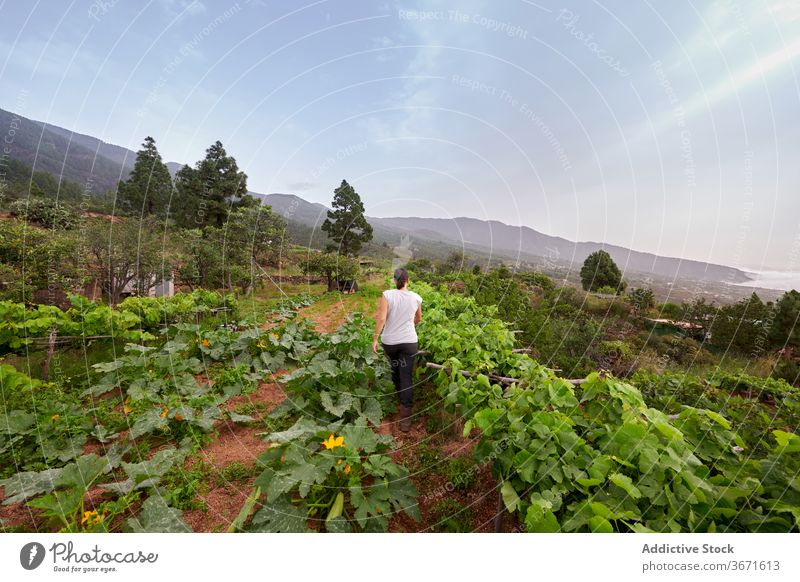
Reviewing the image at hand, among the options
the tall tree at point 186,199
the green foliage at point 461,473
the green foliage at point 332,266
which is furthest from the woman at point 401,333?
the tall tree at point 186,199

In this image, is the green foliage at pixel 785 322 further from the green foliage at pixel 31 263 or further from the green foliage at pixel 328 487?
the green foliage at pixel 31 263

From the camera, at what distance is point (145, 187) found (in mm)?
45656

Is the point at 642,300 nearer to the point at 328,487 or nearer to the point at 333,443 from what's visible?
the point at 333,443

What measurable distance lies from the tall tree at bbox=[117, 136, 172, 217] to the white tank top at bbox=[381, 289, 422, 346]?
5341cm

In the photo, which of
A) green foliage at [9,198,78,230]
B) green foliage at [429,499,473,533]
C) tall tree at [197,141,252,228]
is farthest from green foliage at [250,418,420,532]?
tall tree at [197,141,252,228]

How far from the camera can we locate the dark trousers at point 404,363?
5379 millimetres

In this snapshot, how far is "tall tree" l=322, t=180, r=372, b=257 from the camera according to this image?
24047 millimetres

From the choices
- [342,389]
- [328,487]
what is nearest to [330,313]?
[342,389]

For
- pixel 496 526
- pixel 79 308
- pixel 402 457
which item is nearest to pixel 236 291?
pixel 79 308

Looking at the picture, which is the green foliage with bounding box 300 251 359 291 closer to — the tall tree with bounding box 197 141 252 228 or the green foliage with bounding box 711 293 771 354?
the tall tree with bounding box 197 141 252 228

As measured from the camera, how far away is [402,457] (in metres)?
4.34

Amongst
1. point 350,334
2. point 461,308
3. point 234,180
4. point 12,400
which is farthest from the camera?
point 234,180
